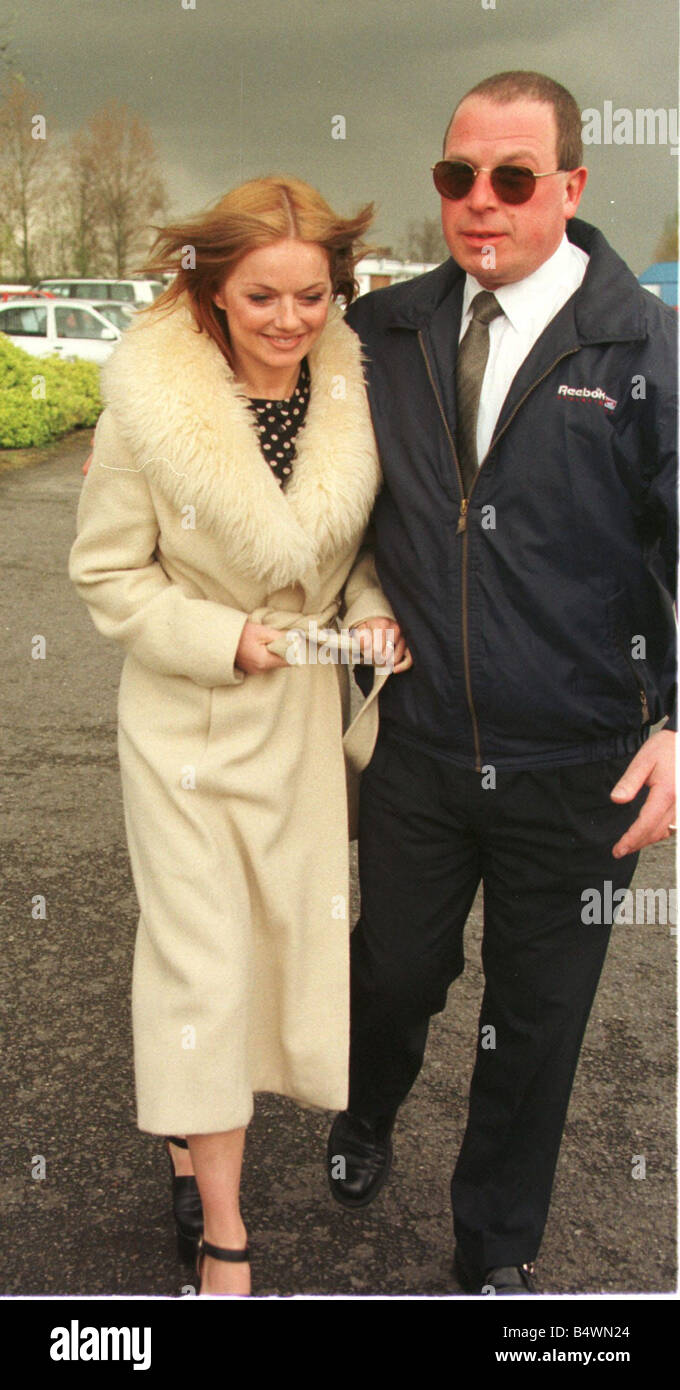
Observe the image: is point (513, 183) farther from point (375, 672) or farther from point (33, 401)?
point (33, 401)

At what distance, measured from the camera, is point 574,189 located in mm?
2479

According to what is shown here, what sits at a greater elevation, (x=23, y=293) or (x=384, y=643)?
(x=23, y=293)

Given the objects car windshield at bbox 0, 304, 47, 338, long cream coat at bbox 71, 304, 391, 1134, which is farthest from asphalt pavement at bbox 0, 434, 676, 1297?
car windshield at bbox 0, 304, 47, 338

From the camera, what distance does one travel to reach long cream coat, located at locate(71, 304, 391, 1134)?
2.55m

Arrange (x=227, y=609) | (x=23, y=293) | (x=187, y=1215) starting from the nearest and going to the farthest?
(x=227, y=609)
(x=187, y=1215)
(x=23, y=293)

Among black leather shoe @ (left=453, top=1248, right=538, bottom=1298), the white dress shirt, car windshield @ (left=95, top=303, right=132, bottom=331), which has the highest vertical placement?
car windshield @ (left=95, top=303, right=132, bottom=331)

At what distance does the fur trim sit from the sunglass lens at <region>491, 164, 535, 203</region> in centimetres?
44

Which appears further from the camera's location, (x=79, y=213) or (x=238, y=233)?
(x=79, y=213)

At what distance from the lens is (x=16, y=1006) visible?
12.4 ft

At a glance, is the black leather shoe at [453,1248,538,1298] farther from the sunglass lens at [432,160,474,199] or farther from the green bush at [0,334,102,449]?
the green bush at [0,334,102,449]

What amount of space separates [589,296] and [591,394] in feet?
0.60

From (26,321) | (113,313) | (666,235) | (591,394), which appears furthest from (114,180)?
(591,394)

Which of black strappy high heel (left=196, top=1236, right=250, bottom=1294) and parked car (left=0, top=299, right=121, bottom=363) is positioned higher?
parked car (left=0, top=299, right=121, bottom=363)
